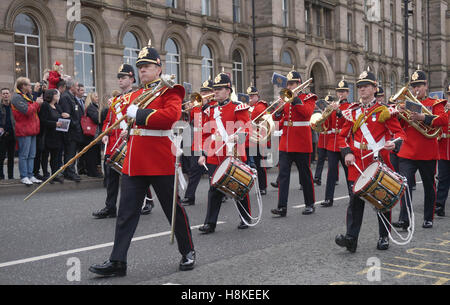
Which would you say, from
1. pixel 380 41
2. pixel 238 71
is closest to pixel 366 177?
pixel 238 71

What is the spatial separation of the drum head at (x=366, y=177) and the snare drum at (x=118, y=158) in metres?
3.51

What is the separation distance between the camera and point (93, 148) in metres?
13.3

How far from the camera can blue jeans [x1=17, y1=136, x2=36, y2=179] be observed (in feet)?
37.2

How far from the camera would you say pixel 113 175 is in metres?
8.77

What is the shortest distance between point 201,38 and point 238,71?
4.72 meters

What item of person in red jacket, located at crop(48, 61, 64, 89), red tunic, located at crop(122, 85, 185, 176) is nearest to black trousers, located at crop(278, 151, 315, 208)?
red tunic, located at crop(122, 85, 185, 176)

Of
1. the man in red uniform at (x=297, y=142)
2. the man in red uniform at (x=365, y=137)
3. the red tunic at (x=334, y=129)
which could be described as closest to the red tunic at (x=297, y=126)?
the man in red uniform at (x=297, y=142)

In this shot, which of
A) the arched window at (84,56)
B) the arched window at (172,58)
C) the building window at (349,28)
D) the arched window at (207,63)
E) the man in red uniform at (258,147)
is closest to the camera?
the man in red uniform at (258,147)

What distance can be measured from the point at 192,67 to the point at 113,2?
6.09 metres

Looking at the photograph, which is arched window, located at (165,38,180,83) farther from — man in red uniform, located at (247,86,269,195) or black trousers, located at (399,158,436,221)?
black trousers, located at (399,158,436,221)

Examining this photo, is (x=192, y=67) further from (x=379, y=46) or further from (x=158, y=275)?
(x=379, y=46)

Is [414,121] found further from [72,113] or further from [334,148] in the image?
[72,113]

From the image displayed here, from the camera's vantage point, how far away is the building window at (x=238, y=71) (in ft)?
113

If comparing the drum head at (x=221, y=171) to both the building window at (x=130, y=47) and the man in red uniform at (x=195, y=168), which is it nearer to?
the man in red uniform at (x=195, y=168)
